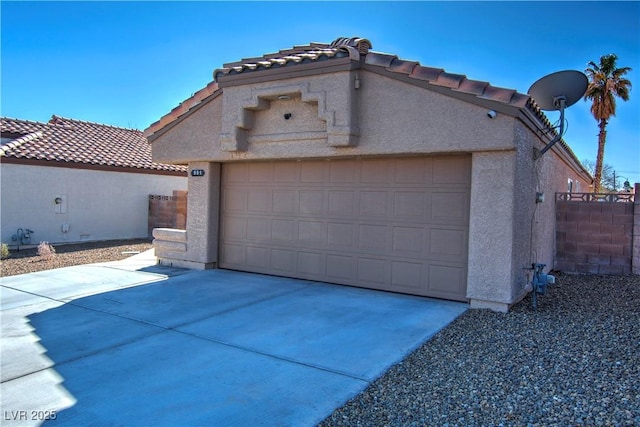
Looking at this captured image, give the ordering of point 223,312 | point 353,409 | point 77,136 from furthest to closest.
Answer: point 77,136 < point 223,312 < point 353,409

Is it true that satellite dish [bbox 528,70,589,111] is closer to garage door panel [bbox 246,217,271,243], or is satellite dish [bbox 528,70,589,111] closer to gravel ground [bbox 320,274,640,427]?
gravel ground [bbox 320,274,640,427]

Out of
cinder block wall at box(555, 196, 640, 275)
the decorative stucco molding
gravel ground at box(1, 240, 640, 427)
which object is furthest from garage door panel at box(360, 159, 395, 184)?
cinder block wall at box(555, 196, 640, 275)

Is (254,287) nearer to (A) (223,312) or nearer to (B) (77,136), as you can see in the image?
(A) (223,312)

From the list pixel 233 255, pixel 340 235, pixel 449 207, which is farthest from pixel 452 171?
pixel 233 255

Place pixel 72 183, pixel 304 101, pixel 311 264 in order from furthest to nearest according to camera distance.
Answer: pixel 72 183, pixel 311 264, pixel 304 101

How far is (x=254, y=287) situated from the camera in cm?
912

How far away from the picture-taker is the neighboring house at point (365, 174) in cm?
735

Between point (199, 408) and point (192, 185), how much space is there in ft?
25.5

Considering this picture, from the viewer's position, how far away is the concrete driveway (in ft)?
13.4

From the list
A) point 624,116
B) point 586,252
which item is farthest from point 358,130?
point 624,116

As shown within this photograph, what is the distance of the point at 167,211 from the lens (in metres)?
18.7

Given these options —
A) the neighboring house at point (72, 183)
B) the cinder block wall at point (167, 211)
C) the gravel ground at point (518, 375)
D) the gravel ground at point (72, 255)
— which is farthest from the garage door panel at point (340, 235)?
the neighboring house at point (72, 183)

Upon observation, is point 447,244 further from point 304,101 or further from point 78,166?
point 78,166

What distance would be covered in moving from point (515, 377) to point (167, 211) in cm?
1638
